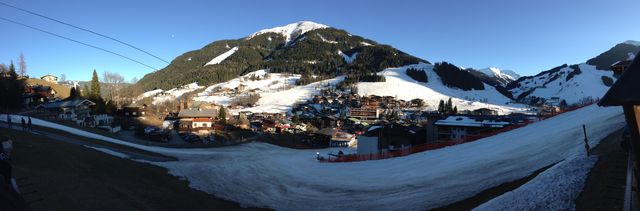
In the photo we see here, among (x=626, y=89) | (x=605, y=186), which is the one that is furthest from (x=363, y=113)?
(x=626, y=89)

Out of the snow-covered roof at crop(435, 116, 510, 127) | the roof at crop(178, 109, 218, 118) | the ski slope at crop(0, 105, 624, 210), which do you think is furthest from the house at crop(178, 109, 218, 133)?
the ski slope at crop(0, 105, 624, 210)

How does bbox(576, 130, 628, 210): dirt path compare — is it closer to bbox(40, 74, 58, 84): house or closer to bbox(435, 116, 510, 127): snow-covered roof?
bbox(435, 116, 510, 127): snow-covered roof

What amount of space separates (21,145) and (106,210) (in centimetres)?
1525

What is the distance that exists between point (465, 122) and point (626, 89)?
6254 centimetres

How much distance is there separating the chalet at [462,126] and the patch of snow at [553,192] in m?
49.7

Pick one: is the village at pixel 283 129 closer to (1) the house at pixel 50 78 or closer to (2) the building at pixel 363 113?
(2) the building at pixel 363 113

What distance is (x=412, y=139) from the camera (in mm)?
64500

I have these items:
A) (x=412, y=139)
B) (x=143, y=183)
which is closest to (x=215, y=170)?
(x=143, y=183)

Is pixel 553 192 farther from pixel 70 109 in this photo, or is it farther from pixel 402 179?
pixel 70 109

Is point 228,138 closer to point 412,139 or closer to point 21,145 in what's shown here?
point 412,139

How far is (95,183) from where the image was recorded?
21.1m

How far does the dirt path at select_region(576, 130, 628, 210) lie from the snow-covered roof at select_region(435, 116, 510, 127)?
5040cm

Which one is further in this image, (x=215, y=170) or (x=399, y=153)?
(x=399, y=153)

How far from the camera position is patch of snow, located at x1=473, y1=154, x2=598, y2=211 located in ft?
33.6
